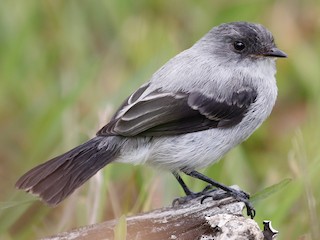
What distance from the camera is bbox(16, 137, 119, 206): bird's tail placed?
Answer: 4.30 metres

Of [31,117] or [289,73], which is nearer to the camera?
[31,117]

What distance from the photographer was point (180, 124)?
15.1 feet

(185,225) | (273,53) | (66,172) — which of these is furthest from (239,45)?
(185,225)

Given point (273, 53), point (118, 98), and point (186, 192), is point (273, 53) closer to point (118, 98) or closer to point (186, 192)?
point (186, 192)

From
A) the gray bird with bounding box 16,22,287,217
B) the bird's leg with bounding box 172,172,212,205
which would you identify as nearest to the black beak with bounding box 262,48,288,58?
the gray bird with bounding box 16,22,287,217

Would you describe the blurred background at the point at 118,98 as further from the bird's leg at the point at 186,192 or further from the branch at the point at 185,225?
the branch at the point at 185,225

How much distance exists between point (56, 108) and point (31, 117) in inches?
16.8

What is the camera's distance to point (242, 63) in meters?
4.96

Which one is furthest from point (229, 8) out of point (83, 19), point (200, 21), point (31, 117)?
point (31, 117)

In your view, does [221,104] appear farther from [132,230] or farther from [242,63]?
[132,230]

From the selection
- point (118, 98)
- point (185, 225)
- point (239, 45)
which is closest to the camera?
point (185, 225)

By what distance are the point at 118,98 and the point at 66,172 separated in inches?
74.8

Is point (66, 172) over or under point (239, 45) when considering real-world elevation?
under

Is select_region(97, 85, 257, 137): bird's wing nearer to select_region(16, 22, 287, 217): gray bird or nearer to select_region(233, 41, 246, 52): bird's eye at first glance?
select_region(16, 22, 287, 217): gray bird
